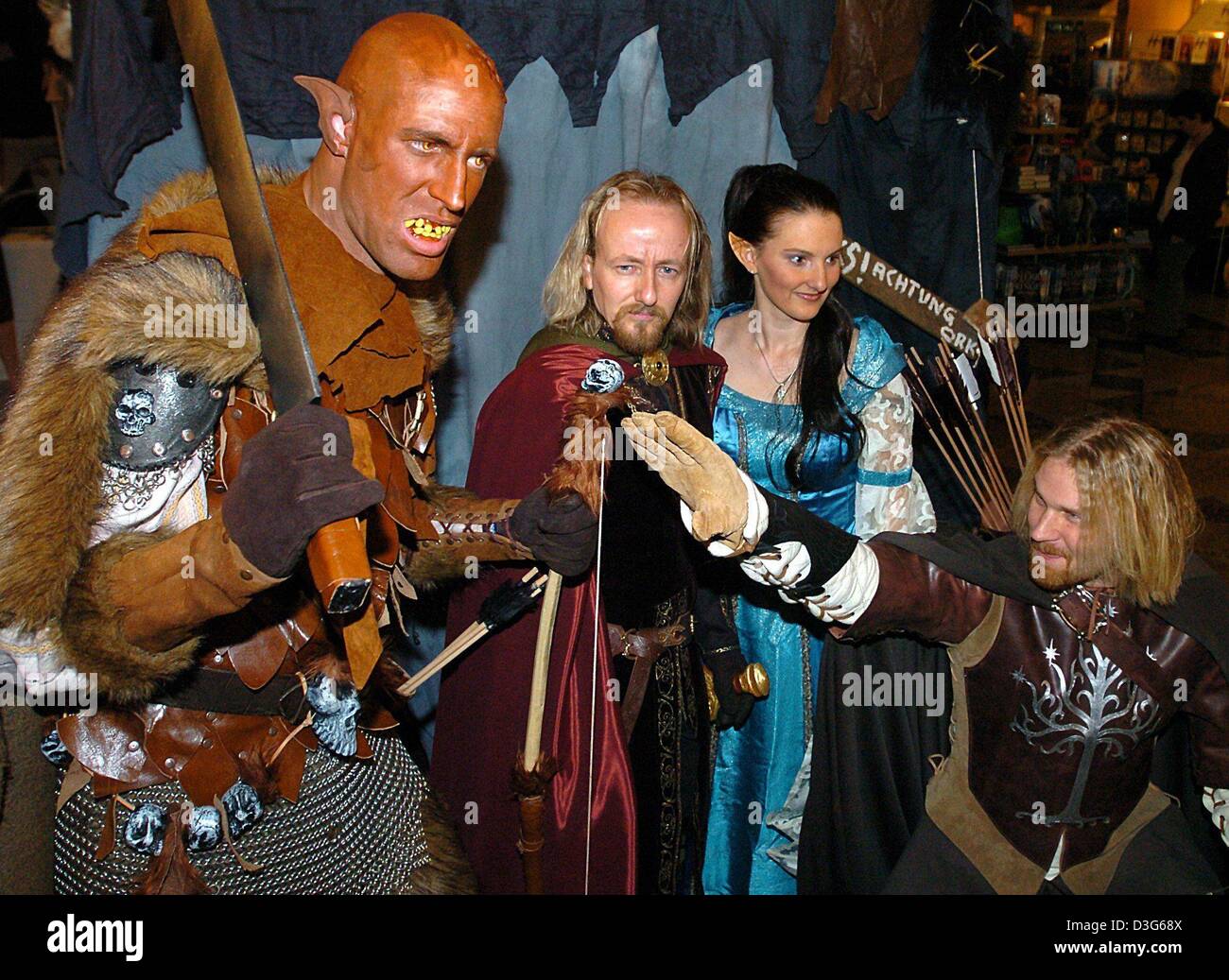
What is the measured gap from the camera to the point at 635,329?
231cm

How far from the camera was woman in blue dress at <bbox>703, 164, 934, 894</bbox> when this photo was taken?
2.58 meters

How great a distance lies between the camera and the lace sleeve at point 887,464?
2639mm

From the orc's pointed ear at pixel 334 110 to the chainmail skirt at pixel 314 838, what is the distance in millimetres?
1039

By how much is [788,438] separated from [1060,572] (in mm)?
750

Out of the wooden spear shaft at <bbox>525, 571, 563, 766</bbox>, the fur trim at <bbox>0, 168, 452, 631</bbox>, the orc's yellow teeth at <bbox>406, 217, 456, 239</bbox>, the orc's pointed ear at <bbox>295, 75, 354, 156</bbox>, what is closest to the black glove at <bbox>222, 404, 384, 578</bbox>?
the fur trim at <bbox>0, 168, 452, 631</bbox>

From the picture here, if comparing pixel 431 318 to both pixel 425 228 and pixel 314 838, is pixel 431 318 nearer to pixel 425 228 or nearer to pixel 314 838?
pixel 425 228

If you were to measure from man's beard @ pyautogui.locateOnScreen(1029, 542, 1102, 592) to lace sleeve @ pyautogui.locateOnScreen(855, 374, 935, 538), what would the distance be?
58 centimetres

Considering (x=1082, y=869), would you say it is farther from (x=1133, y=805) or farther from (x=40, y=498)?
(x=40, y=498)

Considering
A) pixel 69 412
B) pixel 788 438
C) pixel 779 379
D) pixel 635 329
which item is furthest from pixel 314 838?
pixel 779 379

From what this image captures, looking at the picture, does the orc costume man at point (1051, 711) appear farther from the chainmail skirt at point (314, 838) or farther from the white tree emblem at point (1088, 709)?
the chainmail skirt at point (314, 838)

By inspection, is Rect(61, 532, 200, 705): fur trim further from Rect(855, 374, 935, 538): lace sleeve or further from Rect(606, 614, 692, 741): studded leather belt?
Rect(855, 374, 935, 538): lace sleeve

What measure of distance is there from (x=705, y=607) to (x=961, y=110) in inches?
76.5

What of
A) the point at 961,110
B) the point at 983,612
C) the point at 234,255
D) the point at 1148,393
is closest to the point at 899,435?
the point at 983,612

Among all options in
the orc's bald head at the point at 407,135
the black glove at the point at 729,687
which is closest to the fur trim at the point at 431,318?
the orc's bald head at the point at 407,135
